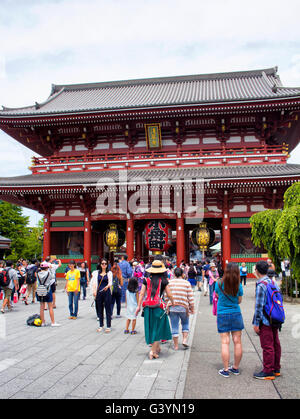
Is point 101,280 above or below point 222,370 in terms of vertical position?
above

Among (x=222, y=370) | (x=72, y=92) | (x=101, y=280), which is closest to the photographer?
(x=222, y=370)

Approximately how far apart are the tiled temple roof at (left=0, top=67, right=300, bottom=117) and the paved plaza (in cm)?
1679

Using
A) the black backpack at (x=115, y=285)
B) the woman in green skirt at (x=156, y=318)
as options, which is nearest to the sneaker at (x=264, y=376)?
the woman in green skirt at (x=156, y=318)

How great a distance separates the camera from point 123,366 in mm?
5000

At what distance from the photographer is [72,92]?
27562 millimetres

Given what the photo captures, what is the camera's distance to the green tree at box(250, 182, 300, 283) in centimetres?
973

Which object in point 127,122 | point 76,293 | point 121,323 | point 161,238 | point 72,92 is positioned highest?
point 72,92

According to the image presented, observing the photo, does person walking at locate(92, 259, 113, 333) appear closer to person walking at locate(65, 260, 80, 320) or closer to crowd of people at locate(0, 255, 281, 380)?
crowd of people at locate(0, 255, 281, 380)

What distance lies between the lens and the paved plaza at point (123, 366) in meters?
4.00

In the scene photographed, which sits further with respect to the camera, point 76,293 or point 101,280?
point 76,293

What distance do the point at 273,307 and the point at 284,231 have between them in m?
6.06

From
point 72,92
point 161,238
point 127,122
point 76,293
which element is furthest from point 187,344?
point 72,92

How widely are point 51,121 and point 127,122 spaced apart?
488 centimetres

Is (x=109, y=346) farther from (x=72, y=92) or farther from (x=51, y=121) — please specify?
(x=72, y=92)
